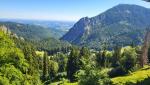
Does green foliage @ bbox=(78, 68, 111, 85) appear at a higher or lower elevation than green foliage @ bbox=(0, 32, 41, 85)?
lower

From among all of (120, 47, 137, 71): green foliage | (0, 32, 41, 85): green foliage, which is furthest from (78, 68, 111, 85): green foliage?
(120, 47, 137, 71): green foliage

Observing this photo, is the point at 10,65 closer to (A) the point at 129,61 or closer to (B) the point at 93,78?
(B) the point at 93,78

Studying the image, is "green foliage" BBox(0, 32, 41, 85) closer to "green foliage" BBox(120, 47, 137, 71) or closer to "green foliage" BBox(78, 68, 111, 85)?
"green foliage" BBox(78, 68, 111, 85)

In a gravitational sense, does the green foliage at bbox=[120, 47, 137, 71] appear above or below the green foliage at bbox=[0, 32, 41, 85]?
below

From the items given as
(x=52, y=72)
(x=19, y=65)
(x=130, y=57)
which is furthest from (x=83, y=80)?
(x=52, y=72)

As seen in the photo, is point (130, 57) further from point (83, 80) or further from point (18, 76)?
point (18, 76)

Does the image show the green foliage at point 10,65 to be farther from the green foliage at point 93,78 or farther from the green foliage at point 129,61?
the green foliage at point 129,61

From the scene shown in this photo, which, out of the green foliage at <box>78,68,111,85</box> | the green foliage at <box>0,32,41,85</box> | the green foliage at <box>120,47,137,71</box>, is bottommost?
the green foliage at <box>120,47,137,71</box>

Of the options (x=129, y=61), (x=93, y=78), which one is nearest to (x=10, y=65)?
(x=93, y=78)

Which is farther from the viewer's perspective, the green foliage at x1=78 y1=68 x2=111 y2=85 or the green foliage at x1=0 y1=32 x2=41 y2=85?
the green foliage at x1=78 y1=68 x2=111 y2=85

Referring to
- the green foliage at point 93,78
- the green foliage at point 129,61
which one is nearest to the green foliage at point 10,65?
the green foliage at point 93,78

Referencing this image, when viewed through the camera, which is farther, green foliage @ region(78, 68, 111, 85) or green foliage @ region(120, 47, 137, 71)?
green foliage @ region(120, 47, 137, 71)

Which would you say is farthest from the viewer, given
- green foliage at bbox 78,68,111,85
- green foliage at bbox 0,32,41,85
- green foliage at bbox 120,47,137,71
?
green foliage at bbox 120,47,137,71

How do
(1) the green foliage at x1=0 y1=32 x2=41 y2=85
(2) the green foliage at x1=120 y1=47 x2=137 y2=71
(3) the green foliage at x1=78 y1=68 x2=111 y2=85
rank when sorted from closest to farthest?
1. (1) the green foliage at x1=0 y1=32 x2=41 y2=85
2. (3) the green foliage at x1=78 y1=68 x2=111 y2=85
3. (2) the green foliage at x1=120 y1=47 x2=137 y2=71
